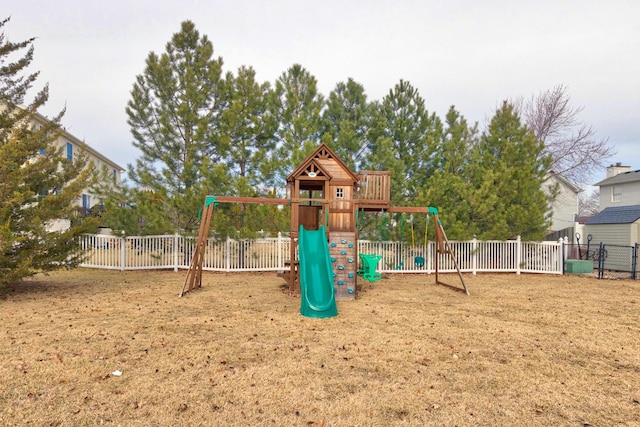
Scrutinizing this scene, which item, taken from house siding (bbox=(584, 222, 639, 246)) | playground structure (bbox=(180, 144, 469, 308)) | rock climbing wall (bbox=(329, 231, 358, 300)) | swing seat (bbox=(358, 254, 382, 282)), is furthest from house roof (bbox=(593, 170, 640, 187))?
rock climbing wall (bbox=(329, 231, 358, 300))

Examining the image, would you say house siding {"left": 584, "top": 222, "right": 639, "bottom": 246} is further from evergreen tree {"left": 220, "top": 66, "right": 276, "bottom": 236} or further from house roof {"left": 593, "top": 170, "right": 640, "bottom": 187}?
evergreen tree {"left": 220, "top": 66, "right": 276, "bottom": 236}

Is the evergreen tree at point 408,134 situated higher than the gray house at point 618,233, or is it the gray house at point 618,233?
the evergreen tree at point 408,134

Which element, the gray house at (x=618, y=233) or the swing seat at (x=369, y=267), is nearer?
the swing seat at (x=369, y=267)

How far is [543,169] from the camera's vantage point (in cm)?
1712

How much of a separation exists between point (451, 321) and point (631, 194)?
83.1 feet

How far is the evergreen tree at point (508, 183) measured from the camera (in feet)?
50.5

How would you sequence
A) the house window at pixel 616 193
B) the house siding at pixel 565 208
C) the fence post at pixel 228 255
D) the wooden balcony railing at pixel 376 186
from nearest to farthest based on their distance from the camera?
the wooden balcony railing at pixel 376 186, the fence post at pixel 228 255, the house window at pixel 616 193, the house siding at pixel 565 208

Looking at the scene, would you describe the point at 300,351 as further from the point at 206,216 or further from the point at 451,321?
the point at 206,216

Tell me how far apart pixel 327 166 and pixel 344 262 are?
3.11m

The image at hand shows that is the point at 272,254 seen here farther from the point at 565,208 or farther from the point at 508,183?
the point at 565,208

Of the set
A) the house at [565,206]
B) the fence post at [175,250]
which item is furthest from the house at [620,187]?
the fence post at [175,250]

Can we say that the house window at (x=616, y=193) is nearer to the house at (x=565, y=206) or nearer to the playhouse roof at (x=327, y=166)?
the house at (x=565, y=206)

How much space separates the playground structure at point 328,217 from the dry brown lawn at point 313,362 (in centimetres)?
96

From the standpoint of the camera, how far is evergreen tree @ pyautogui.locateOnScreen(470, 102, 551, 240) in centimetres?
1539
